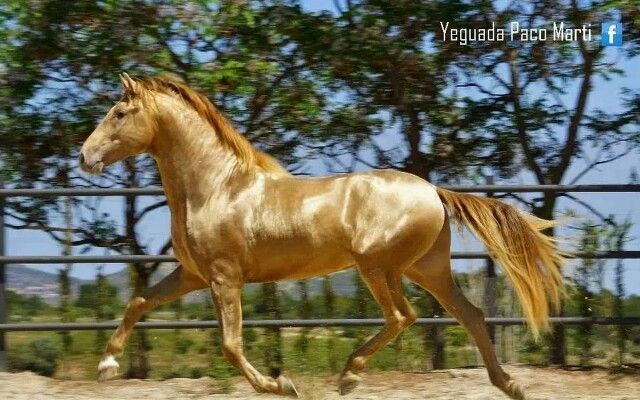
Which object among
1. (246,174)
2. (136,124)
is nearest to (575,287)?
(246,174)

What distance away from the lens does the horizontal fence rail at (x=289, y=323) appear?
288 inches

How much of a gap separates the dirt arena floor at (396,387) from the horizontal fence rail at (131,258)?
78 cm

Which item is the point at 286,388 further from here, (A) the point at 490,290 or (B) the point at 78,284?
(B) the point at 78,284

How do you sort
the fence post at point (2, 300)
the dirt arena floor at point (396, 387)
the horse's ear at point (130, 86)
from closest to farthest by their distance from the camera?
the horse's ear at point (130, 86)
the dirt arena floor at point (396, 387)
the fence post at point (2, 300)

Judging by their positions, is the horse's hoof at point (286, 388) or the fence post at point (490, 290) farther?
the fence post at point (490, 290)

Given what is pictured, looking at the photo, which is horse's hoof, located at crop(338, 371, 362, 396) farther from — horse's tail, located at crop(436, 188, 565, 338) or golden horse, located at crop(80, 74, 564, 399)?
horse's tail, located at crop(436, 188, 565, 338)

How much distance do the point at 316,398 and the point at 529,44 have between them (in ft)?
11.6

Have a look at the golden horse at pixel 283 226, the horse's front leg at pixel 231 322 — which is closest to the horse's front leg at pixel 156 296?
the golden horse at pixel 283 226

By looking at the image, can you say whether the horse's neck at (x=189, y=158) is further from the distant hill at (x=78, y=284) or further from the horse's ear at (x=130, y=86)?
the distant hill at (x=78, y=284)

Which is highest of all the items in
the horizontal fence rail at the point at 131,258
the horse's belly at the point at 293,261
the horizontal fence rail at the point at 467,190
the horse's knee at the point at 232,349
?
the horizontal fence rail at the point at 467,190

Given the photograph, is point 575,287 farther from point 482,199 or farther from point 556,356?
point 482,199

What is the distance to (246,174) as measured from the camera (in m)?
5.97

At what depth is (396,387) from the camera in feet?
23.2

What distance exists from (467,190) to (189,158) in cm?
222
